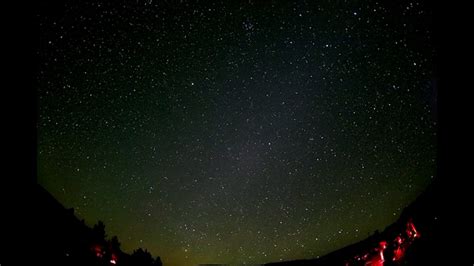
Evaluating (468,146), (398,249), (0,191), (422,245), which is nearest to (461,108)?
(468,146)

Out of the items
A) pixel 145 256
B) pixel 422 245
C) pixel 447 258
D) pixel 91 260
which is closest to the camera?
pixel 447 258

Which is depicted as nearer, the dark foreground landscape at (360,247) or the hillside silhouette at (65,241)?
the dark foreground landscape at (360,247)

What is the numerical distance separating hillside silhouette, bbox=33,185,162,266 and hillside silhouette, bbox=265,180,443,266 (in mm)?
5166

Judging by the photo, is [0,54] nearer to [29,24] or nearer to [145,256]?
[29,24]

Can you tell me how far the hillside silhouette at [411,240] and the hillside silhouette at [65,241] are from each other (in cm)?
517

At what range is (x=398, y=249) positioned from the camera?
22.7 feet

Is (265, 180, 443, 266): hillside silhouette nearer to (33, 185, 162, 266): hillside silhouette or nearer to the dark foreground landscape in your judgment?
the dark foreground landscape

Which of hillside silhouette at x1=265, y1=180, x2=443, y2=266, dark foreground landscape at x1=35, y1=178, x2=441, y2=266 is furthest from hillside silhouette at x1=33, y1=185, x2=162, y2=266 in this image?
hillside silhouette at x1=265, y1=180, x2=443, y2=266

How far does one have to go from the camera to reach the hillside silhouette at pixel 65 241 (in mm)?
5586

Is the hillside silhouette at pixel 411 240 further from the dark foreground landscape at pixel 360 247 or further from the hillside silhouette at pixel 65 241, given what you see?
the hillside silhouette at pixel 65 241

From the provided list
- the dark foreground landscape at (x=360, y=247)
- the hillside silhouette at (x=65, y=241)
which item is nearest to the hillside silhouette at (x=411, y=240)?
the dark foreground landscape at (x=360, y=247)

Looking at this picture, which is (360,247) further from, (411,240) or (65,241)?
(65,241)

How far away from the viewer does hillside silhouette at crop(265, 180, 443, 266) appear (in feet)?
16.1

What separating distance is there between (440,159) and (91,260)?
7.53 meters
